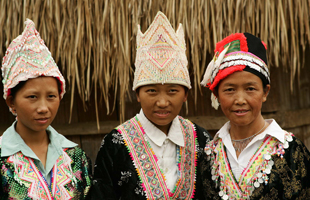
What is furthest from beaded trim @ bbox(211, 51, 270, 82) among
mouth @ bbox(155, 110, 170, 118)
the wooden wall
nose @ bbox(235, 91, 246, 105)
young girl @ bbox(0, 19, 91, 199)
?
the wooden wall

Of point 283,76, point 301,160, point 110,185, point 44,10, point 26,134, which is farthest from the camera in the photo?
point 283,76

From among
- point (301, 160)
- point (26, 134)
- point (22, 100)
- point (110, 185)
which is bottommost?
point (110, 185)

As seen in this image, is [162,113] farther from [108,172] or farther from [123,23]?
[123,23]

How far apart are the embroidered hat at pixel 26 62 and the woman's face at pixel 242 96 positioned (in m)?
0.83

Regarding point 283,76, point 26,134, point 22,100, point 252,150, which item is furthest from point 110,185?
point 283,76

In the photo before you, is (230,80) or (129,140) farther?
(129,140)

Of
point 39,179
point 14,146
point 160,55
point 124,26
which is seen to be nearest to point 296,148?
Result: point 160,55

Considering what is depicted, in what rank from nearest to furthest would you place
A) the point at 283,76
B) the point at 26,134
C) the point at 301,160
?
1. the point at 301,160
2. the point at 26,134
3. the point at 283,76

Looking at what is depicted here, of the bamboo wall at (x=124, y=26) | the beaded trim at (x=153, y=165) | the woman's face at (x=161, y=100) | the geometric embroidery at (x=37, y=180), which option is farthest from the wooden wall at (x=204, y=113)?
the geometric embroidery at (x=37, y=180)

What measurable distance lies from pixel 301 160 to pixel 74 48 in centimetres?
177

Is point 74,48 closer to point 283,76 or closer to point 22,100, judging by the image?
point 22,100

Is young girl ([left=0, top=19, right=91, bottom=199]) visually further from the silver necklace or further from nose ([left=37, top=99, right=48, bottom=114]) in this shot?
the silver necklace

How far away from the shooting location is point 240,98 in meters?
1.61

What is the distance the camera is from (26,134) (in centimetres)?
172
